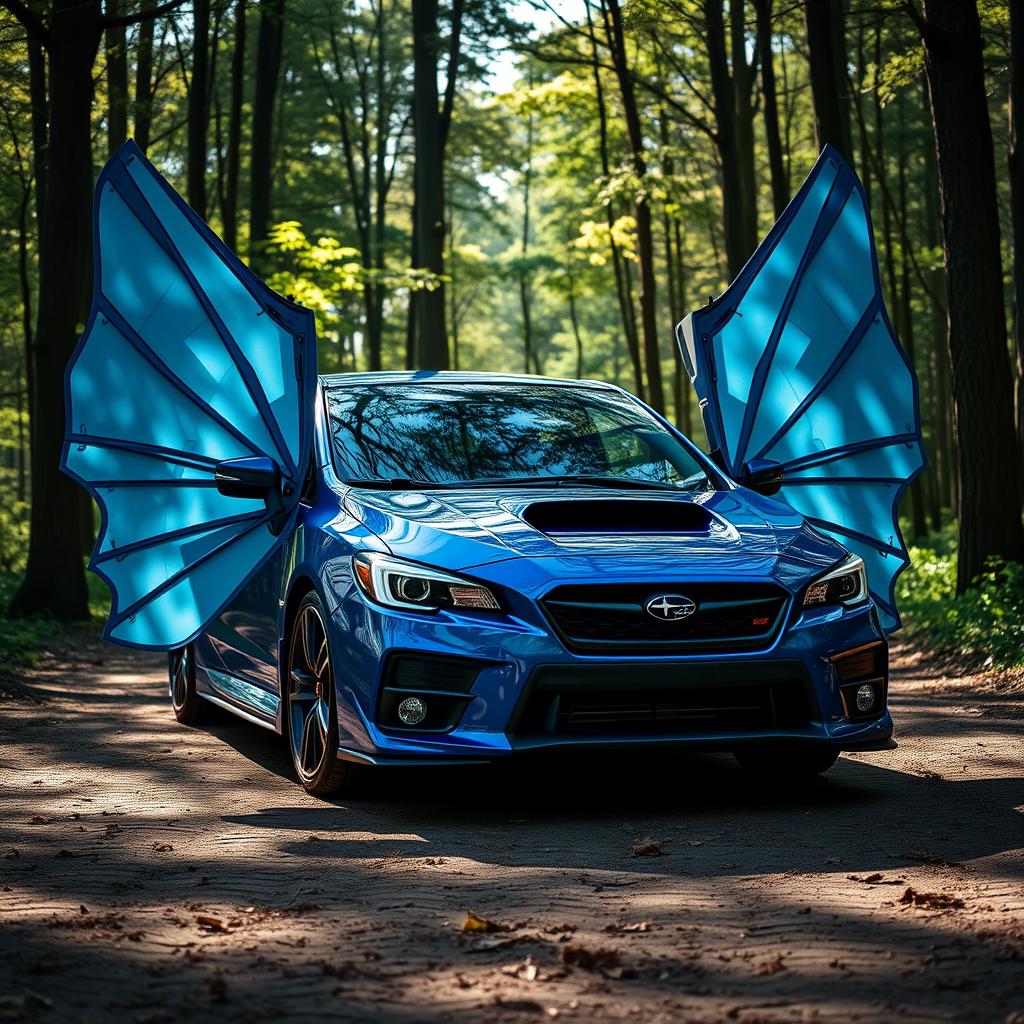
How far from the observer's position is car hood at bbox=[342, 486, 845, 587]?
6.02 meters

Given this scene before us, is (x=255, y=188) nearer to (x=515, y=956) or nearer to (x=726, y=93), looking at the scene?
(x=726, y=93)

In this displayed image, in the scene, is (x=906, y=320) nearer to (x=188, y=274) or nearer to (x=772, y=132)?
(x=772, y=132)

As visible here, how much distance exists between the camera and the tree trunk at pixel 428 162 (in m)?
25.7

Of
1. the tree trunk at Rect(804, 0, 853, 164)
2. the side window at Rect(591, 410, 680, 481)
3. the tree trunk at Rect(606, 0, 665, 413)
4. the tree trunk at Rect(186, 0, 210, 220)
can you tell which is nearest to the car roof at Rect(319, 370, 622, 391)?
the side window at Rect(591, 410, 680, 481)

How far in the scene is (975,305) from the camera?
13.2m

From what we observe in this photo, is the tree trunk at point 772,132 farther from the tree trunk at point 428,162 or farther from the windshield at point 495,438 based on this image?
the windshield at point 495,438

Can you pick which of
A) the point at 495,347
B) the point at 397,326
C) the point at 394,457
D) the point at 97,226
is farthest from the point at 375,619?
the point at 495,347

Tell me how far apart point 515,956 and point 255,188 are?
2375 centimetres

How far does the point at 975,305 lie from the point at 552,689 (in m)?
8.69

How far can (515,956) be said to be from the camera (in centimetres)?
395

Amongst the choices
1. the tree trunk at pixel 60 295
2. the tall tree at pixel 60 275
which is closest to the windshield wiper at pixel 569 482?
the tree trunk at pixel 60 295

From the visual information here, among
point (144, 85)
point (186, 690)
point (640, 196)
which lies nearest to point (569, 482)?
point (186, 690)

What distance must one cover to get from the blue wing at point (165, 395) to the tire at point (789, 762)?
2707 millimetres

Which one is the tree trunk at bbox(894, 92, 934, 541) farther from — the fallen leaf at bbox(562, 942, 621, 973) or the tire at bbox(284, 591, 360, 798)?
the fallen leaf at bbox(562, 942, 621, 973)
